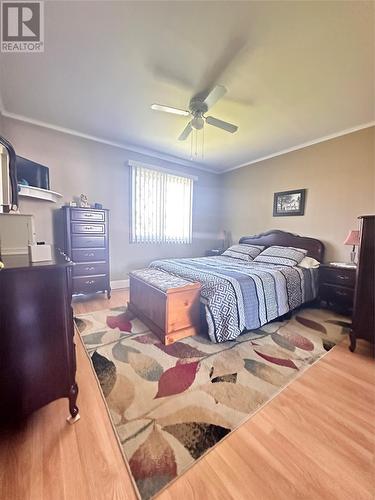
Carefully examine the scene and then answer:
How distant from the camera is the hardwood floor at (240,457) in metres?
0.91

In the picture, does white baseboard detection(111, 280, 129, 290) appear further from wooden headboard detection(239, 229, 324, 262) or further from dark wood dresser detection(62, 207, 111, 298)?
wooden headboard detection(239, 229, 324, 262)

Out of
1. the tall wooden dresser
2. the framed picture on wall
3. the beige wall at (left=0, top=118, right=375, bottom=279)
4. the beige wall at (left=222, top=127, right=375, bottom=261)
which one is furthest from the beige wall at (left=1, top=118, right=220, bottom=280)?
the tall wooden dresser

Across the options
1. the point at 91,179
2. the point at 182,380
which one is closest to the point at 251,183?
the point at 91,179

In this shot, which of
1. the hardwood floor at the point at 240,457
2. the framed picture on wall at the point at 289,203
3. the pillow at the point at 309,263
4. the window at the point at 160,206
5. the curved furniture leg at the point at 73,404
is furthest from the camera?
the window at the point at 160,206

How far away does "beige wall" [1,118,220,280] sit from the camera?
10.1ft

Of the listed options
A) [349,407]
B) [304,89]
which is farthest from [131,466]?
[304,89]

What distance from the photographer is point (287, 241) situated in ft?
12.3

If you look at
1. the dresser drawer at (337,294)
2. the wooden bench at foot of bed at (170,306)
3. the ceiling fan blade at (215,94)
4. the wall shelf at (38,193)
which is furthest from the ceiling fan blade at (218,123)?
the dresser drawer at (337,294)

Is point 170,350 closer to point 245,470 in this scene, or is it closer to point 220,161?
point 245,470

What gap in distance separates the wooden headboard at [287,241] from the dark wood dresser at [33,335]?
11.6 ft

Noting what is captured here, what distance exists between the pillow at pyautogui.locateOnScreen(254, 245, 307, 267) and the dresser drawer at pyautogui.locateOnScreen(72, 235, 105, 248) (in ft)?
8.53

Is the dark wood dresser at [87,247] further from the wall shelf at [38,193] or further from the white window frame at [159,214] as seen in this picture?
the white window frame at [159,214]

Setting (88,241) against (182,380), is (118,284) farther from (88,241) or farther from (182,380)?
(182,380)

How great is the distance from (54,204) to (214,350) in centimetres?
320
